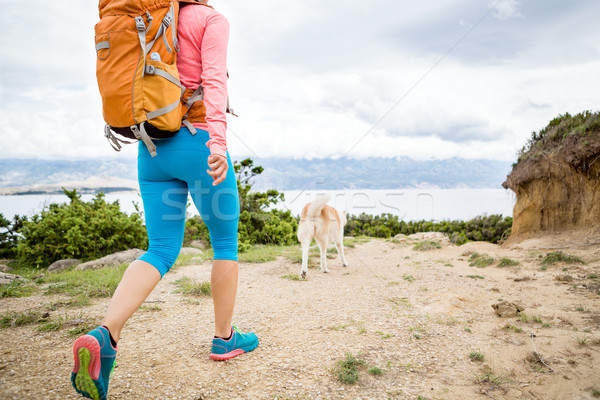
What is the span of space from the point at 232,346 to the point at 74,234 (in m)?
6.06

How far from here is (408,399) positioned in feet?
6.68

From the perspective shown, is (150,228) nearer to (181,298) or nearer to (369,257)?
(181,298)

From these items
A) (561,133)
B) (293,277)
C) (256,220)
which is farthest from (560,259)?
(256,220)

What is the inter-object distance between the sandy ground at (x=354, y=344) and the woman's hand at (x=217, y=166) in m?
1.29

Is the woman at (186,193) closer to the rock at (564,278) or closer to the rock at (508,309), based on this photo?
the rock at (508,309)

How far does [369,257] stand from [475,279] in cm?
252

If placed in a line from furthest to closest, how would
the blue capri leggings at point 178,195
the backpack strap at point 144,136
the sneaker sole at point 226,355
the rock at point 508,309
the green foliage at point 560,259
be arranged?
the green foliage at point 560,259 → the rock at point 508,309 → the sneaker sole at point 226,355 → the blue capri leggings at point 178,195 → the backpack strap at point 144,136

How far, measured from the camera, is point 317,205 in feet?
19.1

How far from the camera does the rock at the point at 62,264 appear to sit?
21.5ft

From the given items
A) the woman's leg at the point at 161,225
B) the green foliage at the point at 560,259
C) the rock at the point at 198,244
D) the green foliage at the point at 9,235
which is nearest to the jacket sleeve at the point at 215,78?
the woman's leg at the point at 161,225

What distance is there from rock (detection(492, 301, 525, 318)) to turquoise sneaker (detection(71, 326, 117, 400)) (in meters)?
3.24

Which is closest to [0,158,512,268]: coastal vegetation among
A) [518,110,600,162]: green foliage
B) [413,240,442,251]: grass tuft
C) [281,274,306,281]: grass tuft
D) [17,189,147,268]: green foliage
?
[17,189,147,268]: green foliage

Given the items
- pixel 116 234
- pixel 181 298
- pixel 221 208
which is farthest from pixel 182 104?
pixel 116 234

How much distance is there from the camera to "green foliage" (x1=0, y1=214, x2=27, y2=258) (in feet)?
25.5
